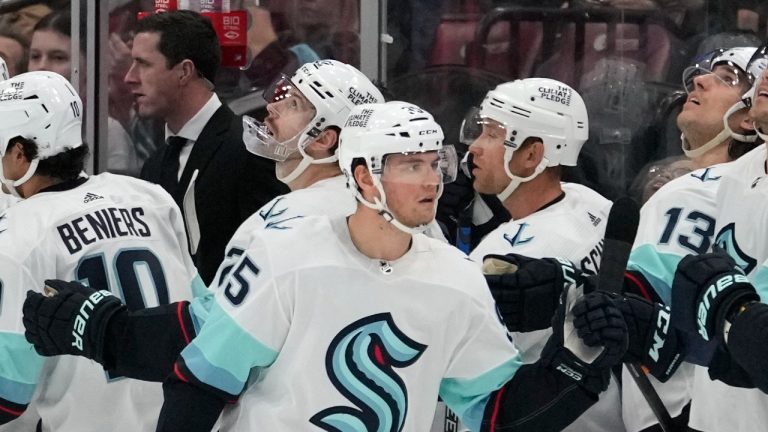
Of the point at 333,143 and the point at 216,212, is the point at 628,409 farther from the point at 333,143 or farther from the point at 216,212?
the point at 216,212

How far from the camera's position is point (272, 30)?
5188mm

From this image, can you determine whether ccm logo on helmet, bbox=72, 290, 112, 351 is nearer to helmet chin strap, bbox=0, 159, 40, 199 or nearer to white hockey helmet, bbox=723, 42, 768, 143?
helmet chin strap, bbox=0, 159, 40, 199

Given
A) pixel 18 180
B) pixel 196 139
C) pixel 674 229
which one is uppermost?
pixel 18 180

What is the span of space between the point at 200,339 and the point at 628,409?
1.40m

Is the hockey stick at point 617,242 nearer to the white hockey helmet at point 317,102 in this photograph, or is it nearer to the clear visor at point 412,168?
the clear visor at point 412,168

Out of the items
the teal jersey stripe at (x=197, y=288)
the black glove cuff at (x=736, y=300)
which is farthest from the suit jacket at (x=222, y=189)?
the black glove cuff at (x=736, y=300)

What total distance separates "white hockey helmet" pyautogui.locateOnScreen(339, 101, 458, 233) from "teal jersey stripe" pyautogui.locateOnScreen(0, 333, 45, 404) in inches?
33.1

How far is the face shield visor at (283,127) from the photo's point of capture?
3.70 meters

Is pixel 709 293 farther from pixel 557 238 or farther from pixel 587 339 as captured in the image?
pixel 557 238

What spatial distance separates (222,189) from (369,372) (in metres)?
1.72

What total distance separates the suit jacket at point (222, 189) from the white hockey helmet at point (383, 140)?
151 centimetres

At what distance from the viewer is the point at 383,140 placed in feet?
9.43

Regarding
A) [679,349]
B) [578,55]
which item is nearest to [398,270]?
[679,349]

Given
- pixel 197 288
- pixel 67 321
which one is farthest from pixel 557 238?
pixel 67 321
